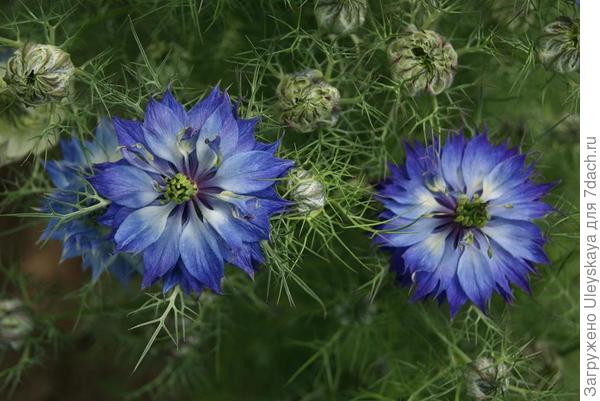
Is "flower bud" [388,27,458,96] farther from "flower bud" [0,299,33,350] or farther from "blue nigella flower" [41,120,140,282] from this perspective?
"flower bud" [0,299,33,350]

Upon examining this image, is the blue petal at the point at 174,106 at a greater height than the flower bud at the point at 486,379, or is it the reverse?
the blue petal at the point at 174,106

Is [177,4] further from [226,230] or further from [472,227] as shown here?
[472,227]

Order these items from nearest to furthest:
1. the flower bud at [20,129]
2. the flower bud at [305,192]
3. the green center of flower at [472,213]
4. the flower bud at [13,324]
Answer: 1. the flower bud at [305,192]
2. the green center of flower at [472,213]
3. the flower bud at [20,129]
4. the flower bud at [13,324]

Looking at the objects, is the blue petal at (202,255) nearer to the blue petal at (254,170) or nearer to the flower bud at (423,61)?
the blue petal at (254,170)

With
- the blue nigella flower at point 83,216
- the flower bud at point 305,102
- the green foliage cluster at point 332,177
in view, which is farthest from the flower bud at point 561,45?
the blue nigella flower at point 83,216

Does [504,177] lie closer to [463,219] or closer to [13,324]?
[463,219]
